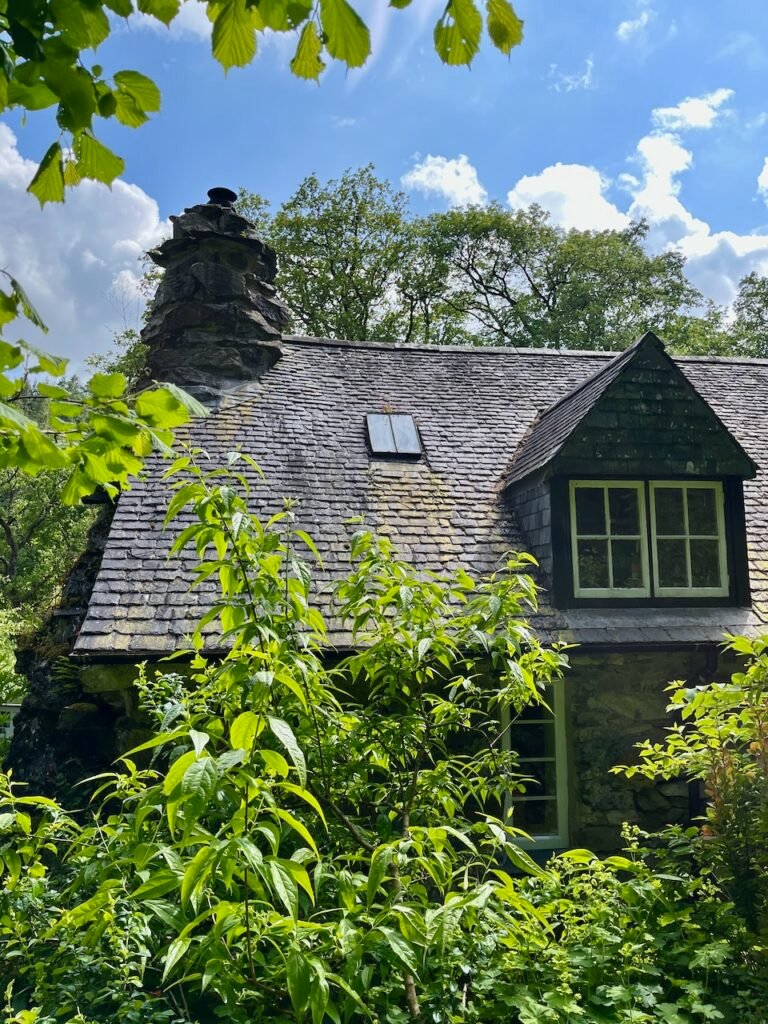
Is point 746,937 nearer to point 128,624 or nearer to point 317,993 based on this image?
point 317,993

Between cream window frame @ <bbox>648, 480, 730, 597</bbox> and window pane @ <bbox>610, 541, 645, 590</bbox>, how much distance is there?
0.15 m

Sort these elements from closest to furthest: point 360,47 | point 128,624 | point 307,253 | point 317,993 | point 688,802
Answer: point 360,47
point 317,993
point 128,624
point 688,802
point 307,253

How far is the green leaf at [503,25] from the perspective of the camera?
1.69 meters

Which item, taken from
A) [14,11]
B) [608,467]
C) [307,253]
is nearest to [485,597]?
[14,11]

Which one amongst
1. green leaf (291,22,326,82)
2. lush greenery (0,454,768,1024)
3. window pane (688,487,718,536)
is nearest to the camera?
green leaf (291,22,326,82)

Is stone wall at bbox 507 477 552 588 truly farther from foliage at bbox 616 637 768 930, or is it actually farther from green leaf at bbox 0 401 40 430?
green leaf at bbox 0 401 40 430

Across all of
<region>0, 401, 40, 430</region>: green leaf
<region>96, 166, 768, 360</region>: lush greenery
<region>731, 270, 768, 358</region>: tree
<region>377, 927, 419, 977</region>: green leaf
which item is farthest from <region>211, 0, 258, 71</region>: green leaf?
<region>731, 270, 768, 358</region>: tree

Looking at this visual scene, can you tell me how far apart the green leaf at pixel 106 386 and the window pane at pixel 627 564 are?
615cm

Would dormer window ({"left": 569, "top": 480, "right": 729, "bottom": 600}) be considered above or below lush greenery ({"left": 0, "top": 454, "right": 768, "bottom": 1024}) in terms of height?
above

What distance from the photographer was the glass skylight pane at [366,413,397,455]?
848cm

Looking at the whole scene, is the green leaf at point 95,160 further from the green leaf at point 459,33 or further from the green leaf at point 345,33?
the green leaf at point 459,33

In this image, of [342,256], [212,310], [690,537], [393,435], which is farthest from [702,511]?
[342,256]

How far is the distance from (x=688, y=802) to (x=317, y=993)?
19.4 feet

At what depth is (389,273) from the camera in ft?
78.2
